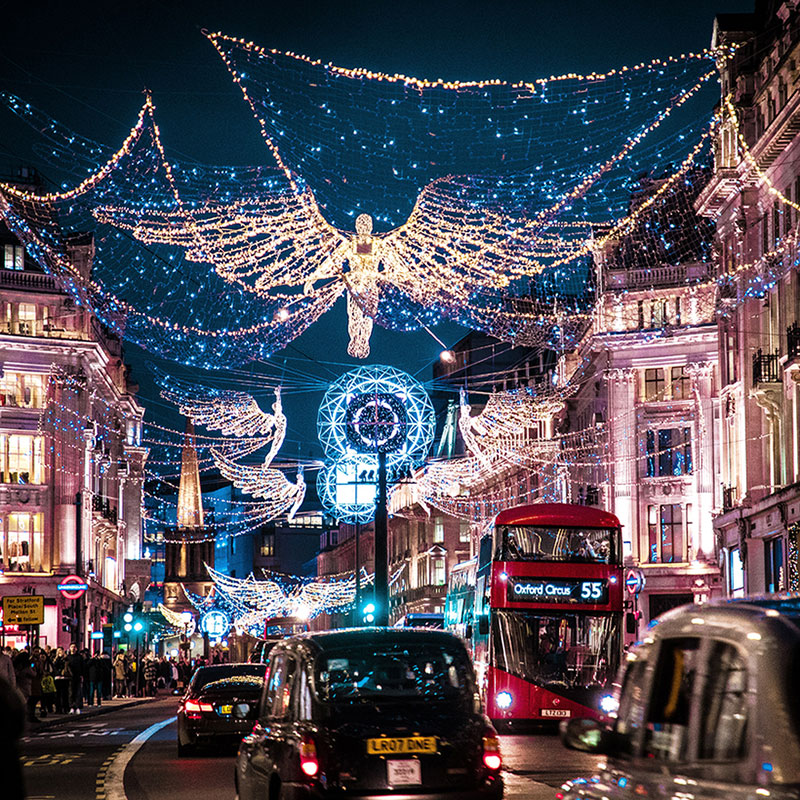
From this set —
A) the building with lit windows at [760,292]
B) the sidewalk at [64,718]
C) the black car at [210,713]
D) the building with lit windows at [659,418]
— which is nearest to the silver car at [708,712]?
the black car at [210,713]

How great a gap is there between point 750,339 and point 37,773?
32.2m

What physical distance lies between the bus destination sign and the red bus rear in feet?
0.06

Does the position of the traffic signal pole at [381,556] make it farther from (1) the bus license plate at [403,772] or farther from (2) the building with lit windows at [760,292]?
(1) the bus license plate at [403,772]

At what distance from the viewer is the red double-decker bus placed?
26.7m

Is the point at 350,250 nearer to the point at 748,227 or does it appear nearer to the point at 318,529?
the point at 748,227

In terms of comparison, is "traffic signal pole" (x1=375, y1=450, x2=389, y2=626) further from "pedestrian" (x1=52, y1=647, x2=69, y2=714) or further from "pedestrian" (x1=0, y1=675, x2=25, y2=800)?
"pedestrian" (x1=0, y1=675, x2=25, y2=800)

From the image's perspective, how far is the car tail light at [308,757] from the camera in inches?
407

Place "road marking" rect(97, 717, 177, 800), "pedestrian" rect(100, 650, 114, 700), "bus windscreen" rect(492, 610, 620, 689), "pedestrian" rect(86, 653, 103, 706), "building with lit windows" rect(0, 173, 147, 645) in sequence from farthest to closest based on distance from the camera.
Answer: "building with lit windows" rect(0, 173, 147, 645) → "pedestrian" rect(100, 650, 114, 700) → "pedestrian" rect(86, 653, 103, 706) → "bus windscreen" rect(492, 610, 620, 689) → "road marking" rect(97, 717, 177, 800)

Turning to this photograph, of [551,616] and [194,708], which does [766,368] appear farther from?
[194,708]

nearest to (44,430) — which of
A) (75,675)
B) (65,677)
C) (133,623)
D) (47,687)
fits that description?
(133,623)

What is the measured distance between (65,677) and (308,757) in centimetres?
3170

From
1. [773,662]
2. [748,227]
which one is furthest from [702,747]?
[748,227]

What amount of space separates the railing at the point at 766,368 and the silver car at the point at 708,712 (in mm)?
38598

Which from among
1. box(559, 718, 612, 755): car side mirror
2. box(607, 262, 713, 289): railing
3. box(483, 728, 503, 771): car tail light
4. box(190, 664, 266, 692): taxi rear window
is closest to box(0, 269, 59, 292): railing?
box(607, 262, 713, 289): railing
